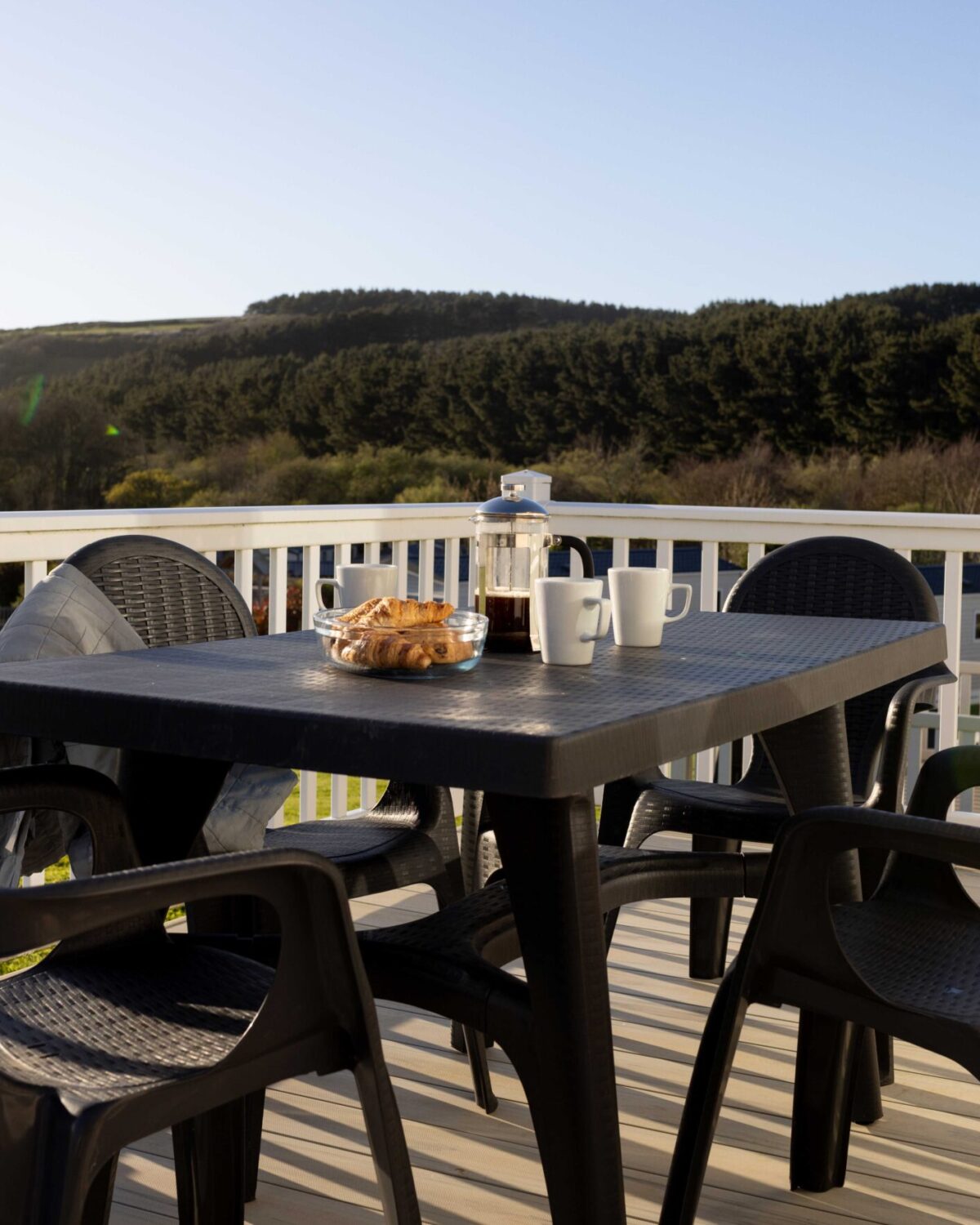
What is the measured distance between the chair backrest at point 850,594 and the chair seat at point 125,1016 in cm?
163

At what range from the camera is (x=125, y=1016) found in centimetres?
155

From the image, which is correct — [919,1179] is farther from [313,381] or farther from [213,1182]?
[313,381]

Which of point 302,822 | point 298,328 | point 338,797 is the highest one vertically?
point 298,328

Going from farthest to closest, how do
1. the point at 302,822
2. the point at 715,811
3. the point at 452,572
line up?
the point at 452,572 → the point at 715,811 → the point at 302,822

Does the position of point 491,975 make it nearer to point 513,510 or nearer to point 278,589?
point 513,510

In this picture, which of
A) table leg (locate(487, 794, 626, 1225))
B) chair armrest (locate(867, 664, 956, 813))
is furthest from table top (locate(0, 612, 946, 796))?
chair armrest (locate(867, 664, 956, 813))

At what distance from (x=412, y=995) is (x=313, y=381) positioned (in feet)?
64.3

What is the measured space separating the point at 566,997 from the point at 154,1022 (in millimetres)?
454

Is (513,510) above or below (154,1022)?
above

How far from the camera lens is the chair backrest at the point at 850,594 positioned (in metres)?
3.01

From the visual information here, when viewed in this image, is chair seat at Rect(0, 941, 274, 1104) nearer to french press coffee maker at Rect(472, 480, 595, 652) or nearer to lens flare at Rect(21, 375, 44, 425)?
french press coffee maker at Rect(472, 480, 595, 652)

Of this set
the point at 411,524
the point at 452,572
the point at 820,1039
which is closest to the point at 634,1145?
the point at 820,1039

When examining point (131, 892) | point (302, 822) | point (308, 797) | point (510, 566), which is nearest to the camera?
point (131, 892)

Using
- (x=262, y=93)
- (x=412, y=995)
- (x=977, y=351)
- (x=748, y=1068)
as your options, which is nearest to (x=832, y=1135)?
(x=748, y=1068)
